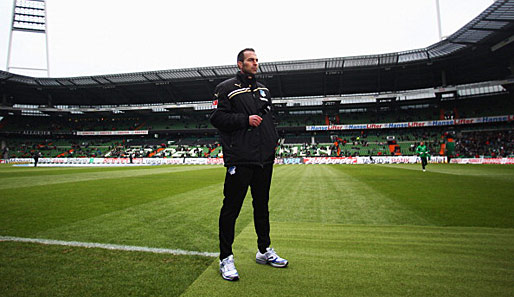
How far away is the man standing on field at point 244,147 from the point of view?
2.59 meters

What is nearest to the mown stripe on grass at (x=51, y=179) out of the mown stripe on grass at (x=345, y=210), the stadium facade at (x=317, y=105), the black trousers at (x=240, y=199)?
the mown stripe on grass at (x=345, y=210)

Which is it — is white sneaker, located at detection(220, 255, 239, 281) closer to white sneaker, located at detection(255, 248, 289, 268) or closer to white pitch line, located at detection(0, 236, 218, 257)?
white sneaker, located at detection(255, 248, 289, 268)

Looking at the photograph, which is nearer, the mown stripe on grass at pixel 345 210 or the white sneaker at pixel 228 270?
the white sneaker at pixel 228 270

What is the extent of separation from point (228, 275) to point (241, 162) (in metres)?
1.04

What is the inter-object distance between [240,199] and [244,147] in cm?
53

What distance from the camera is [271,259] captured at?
2654 mm

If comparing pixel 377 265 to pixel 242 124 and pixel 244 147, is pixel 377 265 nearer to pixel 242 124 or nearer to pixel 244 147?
pixel 244 147

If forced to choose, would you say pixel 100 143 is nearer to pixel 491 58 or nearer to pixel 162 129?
pixel 162 129

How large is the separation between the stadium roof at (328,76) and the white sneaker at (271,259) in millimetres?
33052

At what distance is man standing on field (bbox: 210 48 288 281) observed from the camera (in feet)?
8.51

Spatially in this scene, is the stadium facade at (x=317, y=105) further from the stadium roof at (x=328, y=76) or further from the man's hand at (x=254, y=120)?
the man's hand at (x=254, y=120)

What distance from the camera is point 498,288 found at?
6.82 feet

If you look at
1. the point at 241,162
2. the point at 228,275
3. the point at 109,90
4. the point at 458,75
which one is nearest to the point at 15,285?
the point at 228,275

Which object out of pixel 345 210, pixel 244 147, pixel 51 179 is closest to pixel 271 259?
pixel 244 147
